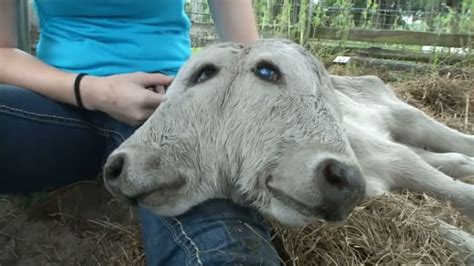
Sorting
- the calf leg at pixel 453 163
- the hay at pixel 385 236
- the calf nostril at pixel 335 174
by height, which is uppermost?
the calf nostril at pixel 335 174

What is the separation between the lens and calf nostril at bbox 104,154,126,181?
1.61 m

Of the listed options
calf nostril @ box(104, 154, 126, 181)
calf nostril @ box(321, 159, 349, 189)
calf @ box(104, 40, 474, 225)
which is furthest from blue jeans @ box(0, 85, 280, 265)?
calf nostril @ box(321, 159, 349, 189)

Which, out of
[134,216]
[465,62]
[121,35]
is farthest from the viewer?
[465,62]

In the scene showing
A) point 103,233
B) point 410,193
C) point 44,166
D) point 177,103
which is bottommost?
point 103,233

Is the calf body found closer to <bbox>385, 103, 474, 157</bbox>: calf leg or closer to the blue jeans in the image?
<bbox>385, 103, 474, 157</bbox>: calf leg

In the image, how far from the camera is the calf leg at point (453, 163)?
315cm

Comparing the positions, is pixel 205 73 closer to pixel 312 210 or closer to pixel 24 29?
pixel 312 210

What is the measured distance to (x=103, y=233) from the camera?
2586 mm

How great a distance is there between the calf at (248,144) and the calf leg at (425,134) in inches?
66.6

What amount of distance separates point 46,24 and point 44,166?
58 cm

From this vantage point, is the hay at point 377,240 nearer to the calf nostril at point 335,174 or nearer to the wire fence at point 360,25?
the calf nostril at point 335,174

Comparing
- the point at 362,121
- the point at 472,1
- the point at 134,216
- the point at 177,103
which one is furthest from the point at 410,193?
the point at 472,1

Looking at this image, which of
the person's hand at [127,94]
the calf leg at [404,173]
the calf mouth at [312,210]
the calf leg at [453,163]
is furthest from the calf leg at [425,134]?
the calf mouth at [312,210]

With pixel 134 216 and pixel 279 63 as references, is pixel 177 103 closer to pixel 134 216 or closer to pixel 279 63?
pixel 279 63
